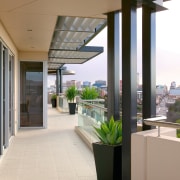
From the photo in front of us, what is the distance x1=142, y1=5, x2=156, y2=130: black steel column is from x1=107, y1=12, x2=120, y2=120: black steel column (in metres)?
0.70

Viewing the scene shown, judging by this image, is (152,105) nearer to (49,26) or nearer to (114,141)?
(114,141)

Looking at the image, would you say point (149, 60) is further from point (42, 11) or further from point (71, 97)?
point (71, 97)

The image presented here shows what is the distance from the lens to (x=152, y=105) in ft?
11.5

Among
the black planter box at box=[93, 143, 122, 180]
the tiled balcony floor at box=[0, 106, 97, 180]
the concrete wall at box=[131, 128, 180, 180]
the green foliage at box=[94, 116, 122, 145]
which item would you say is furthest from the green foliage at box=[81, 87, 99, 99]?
the concrete wall at box=[131, 128, 180, 180]

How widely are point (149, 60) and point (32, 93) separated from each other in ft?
20.9

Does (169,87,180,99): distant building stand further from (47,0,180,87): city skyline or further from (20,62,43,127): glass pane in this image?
(20,62,43,127): glass pane

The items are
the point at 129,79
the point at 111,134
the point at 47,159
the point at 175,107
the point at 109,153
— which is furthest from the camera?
the point at 47,159

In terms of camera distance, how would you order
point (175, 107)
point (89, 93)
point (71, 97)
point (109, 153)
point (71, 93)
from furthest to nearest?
point (71, 93) < point (71, 97) < point (89, 93) < point (109, 153) < point (175, 107)

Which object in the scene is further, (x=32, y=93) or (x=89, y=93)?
(x=89, y=93)

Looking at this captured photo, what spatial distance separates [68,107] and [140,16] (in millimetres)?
11338

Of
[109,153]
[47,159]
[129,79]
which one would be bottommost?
[47,159]

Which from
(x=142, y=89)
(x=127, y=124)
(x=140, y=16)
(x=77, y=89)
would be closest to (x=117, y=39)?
(x=140, y=16)

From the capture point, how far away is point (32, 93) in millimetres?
9203

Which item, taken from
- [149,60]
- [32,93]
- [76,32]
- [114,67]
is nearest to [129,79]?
[149,60]
